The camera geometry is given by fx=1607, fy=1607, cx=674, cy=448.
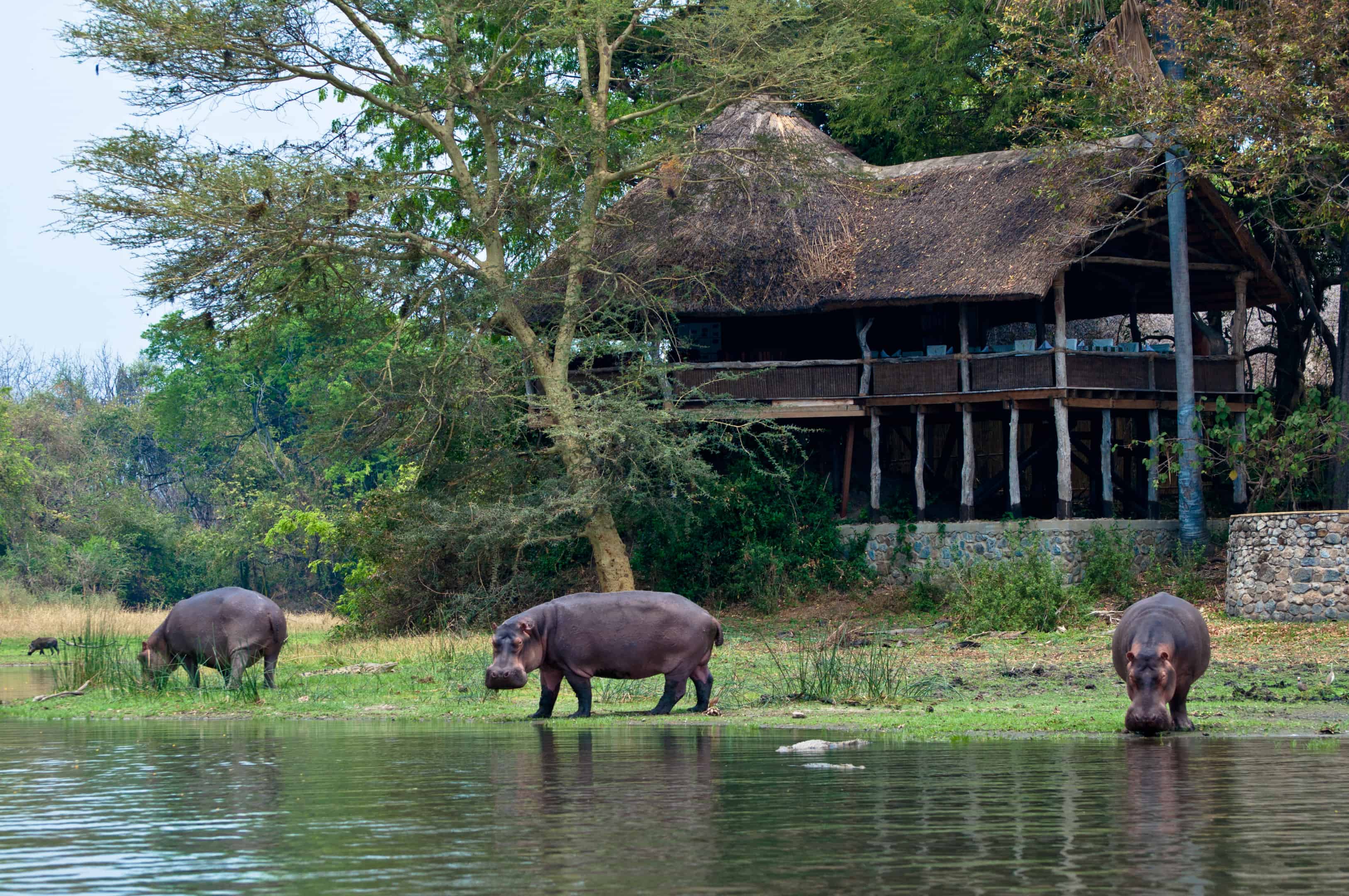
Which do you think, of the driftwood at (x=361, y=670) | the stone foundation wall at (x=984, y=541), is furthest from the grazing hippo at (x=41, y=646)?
the stone foundation wall at (x=984, y=541)

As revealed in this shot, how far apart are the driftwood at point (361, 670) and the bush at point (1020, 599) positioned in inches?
363

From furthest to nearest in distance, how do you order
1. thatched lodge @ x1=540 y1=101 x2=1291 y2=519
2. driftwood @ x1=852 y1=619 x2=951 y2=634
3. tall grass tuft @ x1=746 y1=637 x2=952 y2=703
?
thatched lodge @ x1=540 y1=101 x2=1291 y2=519 → driftwood @ x1=852 y1=619 x2=951 y2=634 → tall grass tuft @ x1=746 y1=637 x2=952 y2=703

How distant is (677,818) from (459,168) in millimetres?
23932

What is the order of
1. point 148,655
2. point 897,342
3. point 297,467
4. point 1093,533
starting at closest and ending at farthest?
point 148,655, point 1093,533, point 897,342, point 297,467

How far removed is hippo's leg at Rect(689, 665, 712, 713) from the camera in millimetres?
14586

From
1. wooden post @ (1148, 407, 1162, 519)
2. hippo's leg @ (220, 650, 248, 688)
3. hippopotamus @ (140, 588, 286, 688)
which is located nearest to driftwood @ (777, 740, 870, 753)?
hippo's leg @ (220, 650, 248, 688)

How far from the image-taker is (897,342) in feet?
112

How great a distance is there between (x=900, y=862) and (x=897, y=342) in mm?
28011

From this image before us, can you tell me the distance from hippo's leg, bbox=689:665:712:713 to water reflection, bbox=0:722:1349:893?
7.78ft

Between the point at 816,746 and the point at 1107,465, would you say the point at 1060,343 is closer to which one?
the point at 1107,465

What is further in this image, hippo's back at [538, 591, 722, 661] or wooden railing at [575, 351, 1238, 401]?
wooden railing at [575, 351, 1238, 401]

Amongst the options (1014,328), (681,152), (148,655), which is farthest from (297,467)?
(148,655)

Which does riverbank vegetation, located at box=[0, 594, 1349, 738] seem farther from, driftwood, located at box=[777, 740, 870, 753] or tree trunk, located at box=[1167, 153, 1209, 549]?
tree trunk, located at box=[1167, 153, 1209, 549]

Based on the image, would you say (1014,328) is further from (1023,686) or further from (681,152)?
(1023,686)
